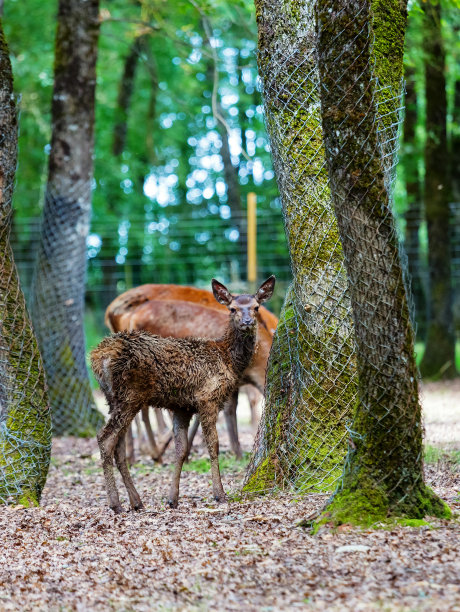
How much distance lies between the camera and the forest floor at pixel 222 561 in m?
4.06

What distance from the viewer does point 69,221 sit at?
12.2 metres

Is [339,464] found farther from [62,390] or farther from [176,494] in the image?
[62,390]

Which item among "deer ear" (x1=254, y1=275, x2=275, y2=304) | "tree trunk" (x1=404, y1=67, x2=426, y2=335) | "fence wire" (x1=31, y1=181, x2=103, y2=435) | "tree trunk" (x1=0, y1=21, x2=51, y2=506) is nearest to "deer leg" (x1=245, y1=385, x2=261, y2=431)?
"fence wire" (x1=31, y1=181, x2=103, y2=435)

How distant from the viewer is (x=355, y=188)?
4.98 metres

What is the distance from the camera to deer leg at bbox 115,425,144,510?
6.93m

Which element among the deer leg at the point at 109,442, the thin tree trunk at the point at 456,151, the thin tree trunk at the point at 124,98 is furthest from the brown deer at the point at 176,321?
the thin tree trunk at the point at 124,98

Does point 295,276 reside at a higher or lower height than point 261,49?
lower

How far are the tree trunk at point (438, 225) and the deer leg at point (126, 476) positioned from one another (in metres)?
10.6

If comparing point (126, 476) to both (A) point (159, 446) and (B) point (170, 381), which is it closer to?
(B) point (170, 381)

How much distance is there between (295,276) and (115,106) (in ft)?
71.4

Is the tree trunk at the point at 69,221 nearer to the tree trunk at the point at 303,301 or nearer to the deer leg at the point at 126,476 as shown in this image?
the deer leg at the point at 126,476

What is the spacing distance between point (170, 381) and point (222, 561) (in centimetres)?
254

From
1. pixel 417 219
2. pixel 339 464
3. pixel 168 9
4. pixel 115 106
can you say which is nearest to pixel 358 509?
pixel 339 464

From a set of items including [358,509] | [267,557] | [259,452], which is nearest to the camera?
[267,557]
